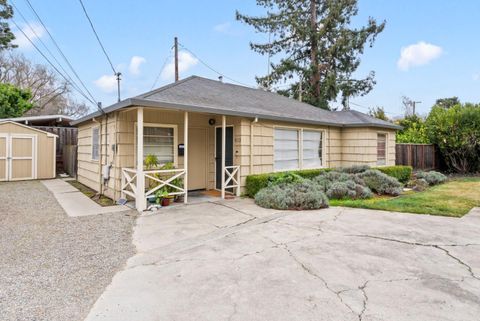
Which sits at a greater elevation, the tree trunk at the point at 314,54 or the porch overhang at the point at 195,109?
the tree trunk at the point at 314,54

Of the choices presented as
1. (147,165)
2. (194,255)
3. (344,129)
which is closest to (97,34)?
(147,165)

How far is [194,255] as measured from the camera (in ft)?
12.3

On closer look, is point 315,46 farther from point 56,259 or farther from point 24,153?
point 56,259

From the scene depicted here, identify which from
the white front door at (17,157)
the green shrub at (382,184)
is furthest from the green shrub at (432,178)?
the white front door at (17,157)

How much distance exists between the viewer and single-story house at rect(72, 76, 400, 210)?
6.96 m

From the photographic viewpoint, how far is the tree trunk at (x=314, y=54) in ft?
62.7

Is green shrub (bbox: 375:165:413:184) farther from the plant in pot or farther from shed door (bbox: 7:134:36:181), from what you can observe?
shed door (bbox: 7:134:36:181)

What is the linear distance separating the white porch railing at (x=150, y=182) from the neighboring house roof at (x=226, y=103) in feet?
4.88

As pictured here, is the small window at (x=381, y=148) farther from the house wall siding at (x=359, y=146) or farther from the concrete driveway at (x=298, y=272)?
the concrete driveway at (x=298, y=272)

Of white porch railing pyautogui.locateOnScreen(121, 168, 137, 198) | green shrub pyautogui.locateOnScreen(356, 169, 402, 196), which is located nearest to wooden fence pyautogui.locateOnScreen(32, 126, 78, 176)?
white porch railing pyautogui.locateOnScreen(121, 168, 137, 198)

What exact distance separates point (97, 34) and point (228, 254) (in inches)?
325

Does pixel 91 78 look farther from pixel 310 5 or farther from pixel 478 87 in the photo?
pixel 478 87

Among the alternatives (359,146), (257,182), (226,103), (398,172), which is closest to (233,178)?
(257,182)

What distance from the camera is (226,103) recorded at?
8.23m
